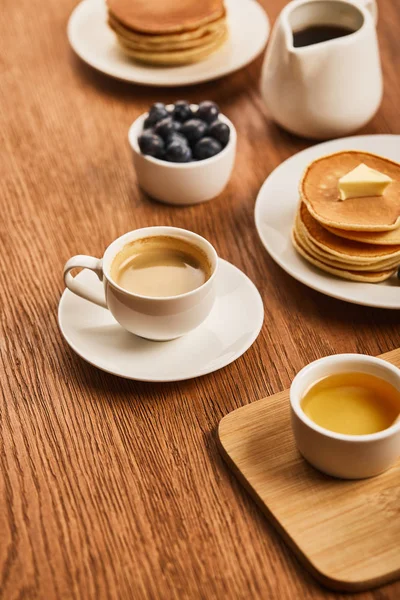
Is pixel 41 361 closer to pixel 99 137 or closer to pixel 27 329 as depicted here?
pixel 27 329

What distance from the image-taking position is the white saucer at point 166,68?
1.70 m

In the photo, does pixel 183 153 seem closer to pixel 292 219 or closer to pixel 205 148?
pixel 205 148

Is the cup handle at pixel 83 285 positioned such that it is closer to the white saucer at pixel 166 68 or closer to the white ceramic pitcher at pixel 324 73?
the white ceramic pitcher at pixel 324 73

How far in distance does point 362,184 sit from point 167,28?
0.64 meters

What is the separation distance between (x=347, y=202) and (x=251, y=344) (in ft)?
0.96

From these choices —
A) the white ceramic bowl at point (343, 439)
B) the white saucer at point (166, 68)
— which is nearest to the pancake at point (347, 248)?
the white ceramic bowl at point (343, 439)

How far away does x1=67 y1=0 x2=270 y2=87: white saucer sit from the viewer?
66.9 inches

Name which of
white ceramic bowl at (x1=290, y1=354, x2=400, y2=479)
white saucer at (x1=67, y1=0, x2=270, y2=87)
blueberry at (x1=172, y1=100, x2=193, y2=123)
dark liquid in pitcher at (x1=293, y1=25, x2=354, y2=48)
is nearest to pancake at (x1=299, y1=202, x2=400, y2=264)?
white ceramic bowl at (x1=290, y1=354, x2=400, y2=479)

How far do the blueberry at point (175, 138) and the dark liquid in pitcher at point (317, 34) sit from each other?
0.98 feet

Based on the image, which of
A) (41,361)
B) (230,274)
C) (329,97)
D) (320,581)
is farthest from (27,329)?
(329,97)

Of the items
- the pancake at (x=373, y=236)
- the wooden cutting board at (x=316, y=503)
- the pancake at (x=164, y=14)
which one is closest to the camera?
the wooden cutting board at (x=316, y=503)

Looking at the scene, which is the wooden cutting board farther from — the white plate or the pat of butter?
the pat of butter

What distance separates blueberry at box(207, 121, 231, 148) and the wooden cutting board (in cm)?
56

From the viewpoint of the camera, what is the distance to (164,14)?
1696mm
